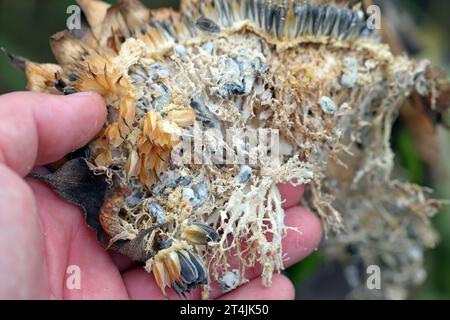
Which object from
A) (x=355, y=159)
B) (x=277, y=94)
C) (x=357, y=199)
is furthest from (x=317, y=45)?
(x=357, y=199)

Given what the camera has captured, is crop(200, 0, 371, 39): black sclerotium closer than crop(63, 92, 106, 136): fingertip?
No

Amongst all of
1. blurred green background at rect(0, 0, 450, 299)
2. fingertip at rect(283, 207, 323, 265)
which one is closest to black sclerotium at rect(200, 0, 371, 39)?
fingertip at rect(283, 207, 323, 265)

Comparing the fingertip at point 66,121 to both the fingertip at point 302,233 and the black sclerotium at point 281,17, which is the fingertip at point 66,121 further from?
the fingertip at point 302,233

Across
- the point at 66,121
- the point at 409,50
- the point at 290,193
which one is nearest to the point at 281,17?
the point at 290,193

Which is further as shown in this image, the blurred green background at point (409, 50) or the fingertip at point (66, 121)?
the blurred green background at point (409, 50)

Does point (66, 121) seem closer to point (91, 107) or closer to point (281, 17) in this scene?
point (91, 107)

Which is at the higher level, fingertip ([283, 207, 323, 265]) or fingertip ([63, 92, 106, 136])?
fingertip ([63, 92, 106, 136])

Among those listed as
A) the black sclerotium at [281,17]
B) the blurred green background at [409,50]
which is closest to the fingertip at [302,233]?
the blurred green background at [409,50]

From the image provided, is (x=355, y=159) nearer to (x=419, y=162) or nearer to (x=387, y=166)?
(x=387, y=166)

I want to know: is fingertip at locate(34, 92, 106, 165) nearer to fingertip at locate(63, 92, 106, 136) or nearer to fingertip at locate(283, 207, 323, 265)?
fingertip at locate(63, 92, 106, 136)
